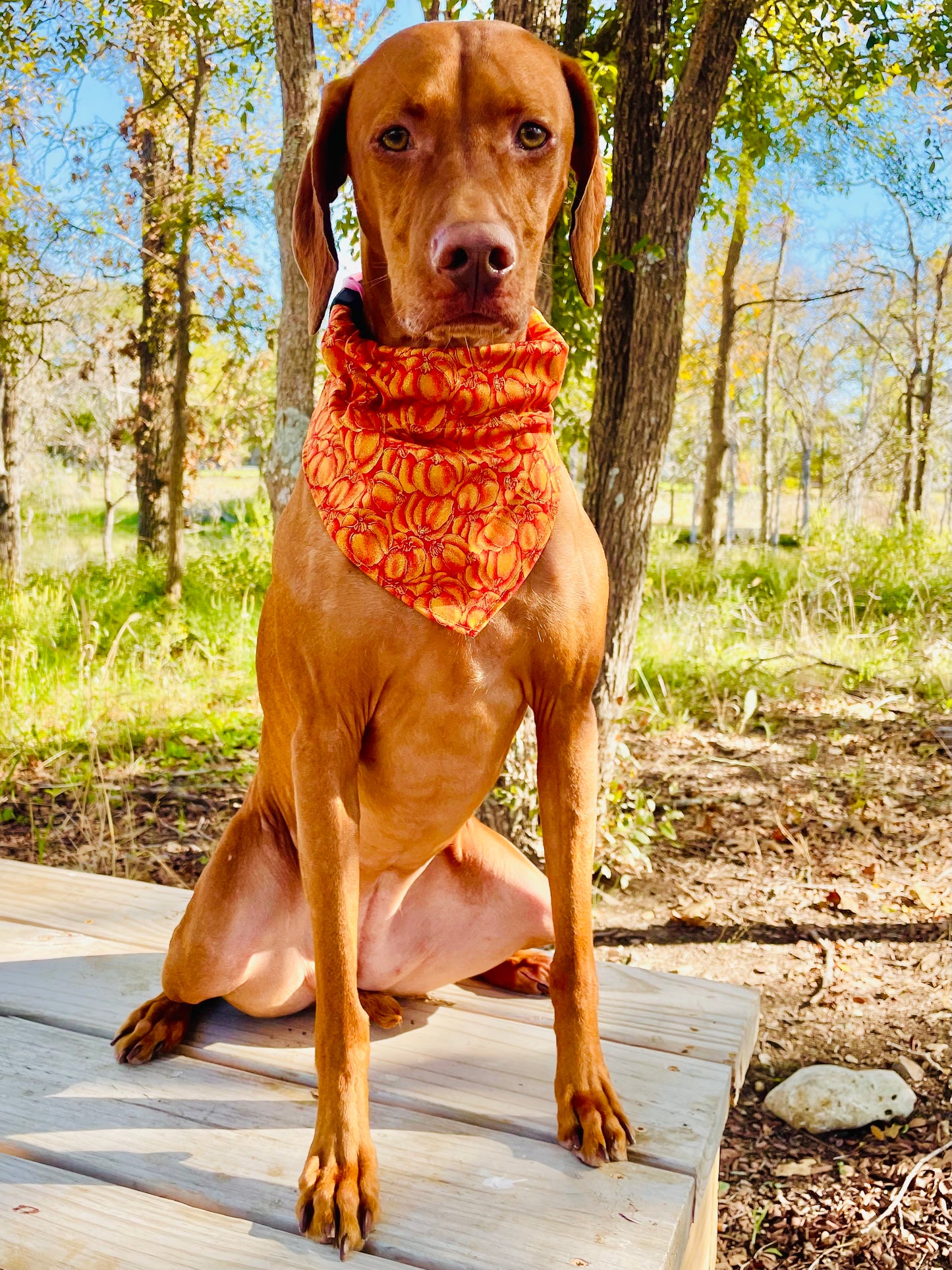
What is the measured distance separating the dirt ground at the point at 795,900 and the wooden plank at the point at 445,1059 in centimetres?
71

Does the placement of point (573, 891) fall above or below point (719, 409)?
below

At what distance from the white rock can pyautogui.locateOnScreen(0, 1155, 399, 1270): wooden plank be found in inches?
59.3

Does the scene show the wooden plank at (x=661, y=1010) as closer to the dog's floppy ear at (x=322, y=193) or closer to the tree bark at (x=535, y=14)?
the dog's floppy ear at (x=322, y=193)

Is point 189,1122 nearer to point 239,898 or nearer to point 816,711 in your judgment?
point 239,898

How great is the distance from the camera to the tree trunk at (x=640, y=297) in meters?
3.14

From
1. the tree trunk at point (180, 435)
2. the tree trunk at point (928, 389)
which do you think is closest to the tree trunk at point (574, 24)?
the tree trunk at point (180, 435)

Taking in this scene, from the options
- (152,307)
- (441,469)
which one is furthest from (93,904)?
(152,307)

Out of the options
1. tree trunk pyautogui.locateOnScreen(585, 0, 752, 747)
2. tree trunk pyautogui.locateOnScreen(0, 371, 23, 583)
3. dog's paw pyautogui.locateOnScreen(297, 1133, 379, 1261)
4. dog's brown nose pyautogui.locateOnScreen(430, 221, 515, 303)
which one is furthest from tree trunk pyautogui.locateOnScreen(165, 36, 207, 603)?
dog's brown nose pyautogui.locateOnScreen(430, 221, 515, 303)

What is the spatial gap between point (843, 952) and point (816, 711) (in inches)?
92.0

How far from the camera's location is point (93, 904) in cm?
240

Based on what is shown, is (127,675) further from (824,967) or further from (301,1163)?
(301,1163)

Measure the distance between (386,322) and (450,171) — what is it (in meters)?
0.26

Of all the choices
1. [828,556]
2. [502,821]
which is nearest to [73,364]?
[828,556]

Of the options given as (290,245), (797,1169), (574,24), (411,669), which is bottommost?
(797,1169)
